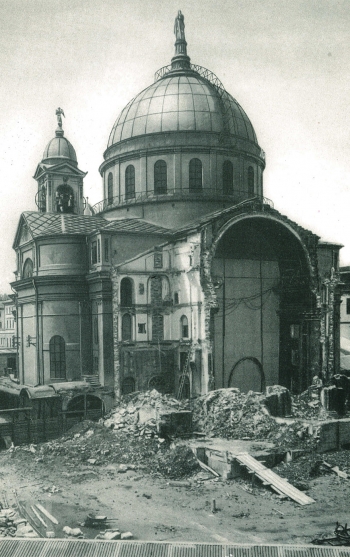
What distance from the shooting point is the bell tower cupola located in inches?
1559

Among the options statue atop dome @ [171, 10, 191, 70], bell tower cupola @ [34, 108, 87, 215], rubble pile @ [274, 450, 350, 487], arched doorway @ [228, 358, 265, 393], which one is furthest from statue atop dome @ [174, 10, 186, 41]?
rubble pile @ [274, 450, 350, 487]

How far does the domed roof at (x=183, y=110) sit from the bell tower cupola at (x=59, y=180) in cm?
353

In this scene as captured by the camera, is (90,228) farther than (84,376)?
Yes

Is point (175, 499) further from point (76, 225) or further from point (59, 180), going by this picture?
point (59, 180)

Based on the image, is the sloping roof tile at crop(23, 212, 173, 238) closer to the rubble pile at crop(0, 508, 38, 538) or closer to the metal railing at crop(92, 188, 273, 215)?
the metal railing at crop(92, 188, 273, 215)

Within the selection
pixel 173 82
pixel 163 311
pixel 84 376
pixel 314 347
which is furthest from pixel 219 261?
pixel 173 82

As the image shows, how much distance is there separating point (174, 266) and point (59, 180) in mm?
10655

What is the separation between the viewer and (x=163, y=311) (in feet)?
113

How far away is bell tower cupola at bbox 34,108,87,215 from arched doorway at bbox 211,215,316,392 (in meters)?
10.8

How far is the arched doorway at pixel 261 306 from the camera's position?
3553 centimetres

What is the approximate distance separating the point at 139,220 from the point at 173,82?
1024 cm

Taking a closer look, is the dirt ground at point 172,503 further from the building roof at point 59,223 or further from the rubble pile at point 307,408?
the building roof at point 59,223

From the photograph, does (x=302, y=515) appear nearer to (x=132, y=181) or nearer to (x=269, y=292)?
(x=269, y=292)

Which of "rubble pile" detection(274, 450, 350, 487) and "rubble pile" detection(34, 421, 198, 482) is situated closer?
"rubble pile" detection(274, 450, 350, 487)
